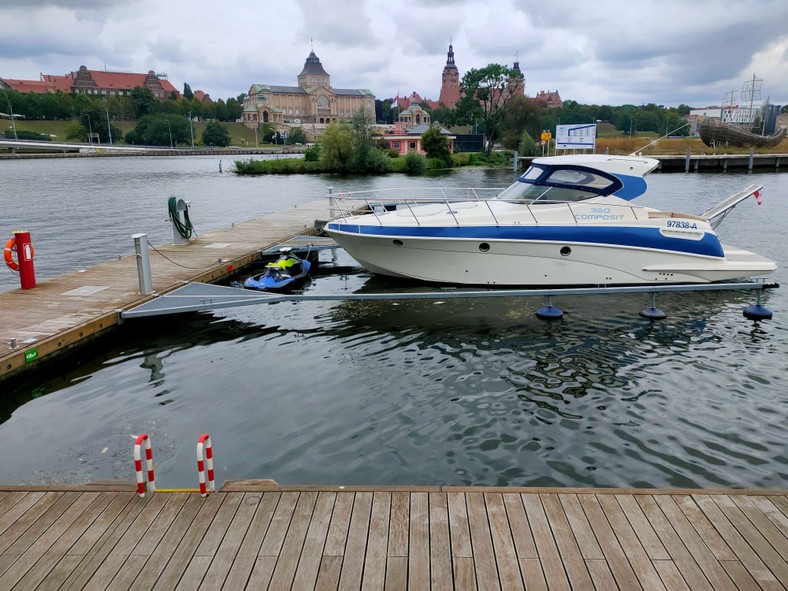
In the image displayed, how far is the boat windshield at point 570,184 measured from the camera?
1409 centimetres

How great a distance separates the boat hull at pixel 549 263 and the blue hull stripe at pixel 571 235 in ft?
0.36

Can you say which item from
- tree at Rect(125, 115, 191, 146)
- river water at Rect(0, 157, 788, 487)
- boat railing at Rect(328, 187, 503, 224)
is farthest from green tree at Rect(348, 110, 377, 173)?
tree at Rect(125, 115, 191, 146)

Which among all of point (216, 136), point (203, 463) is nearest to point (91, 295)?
point (203, 463)

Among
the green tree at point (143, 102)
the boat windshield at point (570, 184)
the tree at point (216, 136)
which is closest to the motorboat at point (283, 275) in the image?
the boat windshield at point (570, 184)

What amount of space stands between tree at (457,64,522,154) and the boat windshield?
8594 cm

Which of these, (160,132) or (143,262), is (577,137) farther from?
(160,132)

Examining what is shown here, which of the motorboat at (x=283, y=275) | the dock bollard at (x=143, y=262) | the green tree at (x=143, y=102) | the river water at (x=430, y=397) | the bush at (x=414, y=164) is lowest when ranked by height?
the river water at (x=430, y=397)

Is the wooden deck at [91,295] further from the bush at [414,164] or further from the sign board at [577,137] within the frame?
the bush at [414,164]

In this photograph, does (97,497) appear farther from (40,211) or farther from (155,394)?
(40,211)

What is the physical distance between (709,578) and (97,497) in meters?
4.92

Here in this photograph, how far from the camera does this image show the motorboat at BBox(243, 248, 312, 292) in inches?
556

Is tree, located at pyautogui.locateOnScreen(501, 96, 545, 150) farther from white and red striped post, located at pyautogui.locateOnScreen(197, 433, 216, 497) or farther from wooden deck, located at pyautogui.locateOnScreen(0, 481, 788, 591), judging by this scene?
white and red striped post, located at pyautogui.locateOnScreen(197, 433, 216, 497)

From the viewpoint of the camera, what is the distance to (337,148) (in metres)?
68.6

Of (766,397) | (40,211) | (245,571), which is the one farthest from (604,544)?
(40,211)
